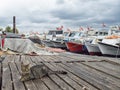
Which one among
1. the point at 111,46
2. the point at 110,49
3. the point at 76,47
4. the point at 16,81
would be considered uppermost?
the point at 16,81

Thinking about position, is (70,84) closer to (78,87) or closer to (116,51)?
(78,87)

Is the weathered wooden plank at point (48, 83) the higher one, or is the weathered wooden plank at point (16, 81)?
the weathered wooden plank at point (48, 83)

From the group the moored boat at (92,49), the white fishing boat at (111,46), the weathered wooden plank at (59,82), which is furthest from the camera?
the moored boat at (92,49)

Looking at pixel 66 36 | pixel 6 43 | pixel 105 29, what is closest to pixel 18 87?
pixel 6 43

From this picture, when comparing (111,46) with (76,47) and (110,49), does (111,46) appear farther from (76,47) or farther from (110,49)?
(76,47)

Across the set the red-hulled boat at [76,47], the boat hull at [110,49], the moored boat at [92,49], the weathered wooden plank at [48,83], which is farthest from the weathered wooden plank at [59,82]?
the red-hulled boat at [76,47]

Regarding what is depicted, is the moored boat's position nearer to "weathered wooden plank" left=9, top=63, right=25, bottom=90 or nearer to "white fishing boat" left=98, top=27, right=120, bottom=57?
"white fishing boat" left=98, top=27, right=120, bottom=57

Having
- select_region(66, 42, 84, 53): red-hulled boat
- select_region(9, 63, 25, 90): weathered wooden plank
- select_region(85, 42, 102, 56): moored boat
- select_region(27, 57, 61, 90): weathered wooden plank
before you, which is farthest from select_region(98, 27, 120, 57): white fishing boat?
select_region(27, 57, 61, 90): weathered wooden plank

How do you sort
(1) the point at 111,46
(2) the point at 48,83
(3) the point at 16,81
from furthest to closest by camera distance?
1. (1) the point at 111,46
2. (3) the point at 16,81
3. (2) the point at 48,83

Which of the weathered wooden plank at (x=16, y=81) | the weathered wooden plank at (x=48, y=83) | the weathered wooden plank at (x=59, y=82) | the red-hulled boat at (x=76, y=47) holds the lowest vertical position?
the red-hulled boat at (x=76, y=47)

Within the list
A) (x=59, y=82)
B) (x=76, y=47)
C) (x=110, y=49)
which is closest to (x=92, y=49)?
(x=76, y=47)

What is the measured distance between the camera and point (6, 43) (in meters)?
12.3

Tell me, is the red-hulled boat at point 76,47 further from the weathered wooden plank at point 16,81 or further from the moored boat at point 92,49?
the weathered wooden plank at point 16,81

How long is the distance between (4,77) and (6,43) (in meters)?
8.20
